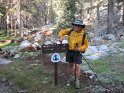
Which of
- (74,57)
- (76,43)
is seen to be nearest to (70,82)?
(74,57)

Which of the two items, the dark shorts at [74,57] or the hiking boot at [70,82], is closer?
the dark shorts at [74,57]

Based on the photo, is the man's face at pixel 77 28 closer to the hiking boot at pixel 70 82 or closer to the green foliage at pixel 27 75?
the hiking boot at pixel 70 82

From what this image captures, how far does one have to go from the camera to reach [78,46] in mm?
7922

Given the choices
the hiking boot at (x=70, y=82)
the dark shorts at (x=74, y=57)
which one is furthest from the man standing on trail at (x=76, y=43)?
the hiking boot at (x=70, y=82)

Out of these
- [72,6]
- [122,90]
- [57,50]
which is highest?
[72,6]

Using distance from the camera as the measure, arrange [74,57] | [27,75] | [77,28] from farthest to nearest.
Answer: [27,75], [74,57], [77,28]

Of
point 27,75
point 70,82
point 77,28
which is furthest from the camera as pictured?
point 27,75

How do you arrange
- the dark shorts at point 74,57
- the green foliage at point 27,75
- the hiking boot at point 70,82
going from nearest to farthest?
1. the dark shorts at point 74,57
2. the hiking boot at point 70,82
3. the green foliage at point 27,75

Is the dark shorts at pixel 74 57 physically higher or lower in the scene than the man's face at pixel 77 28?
lower

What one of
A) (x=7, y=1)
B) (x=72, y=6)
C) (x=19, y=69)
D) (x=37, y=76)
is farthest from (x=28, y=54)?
(x=7, y=1)

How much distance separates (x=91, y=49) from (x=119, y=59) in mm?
2597

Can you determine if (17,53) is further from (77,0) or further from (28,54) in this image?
(77,0)

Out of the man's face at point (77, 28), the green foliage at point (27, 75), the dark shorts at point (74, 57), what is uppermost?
the man's face at point (77, 28)

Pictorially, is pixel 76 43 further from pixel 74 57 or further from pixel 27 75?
pixel 27 75
